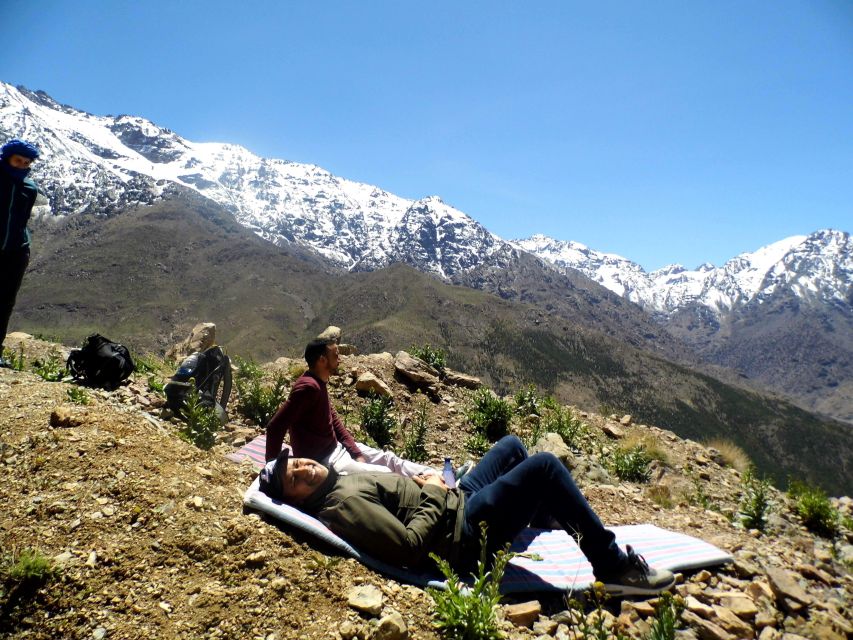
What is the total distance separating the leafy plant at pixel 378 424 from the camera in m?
10.4

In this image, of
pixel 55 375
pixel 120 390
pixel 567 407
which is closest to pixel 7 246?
pixel 55 375

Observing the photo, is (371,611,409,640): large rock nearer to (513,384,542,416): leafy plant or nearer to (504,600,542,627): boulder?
(504,600,542,627): boulder

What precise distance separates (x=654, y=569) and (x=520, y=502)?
1.60m

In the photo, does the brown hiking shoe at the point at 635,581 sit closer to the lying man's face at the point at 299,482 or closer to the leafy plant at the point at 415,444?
the lying man's face at the point at 299,482

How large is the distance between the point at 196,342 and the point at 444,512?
12.9m

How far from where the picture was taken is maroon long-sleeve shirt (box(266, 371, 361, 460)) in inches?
241

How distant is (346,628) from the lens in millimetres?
3773

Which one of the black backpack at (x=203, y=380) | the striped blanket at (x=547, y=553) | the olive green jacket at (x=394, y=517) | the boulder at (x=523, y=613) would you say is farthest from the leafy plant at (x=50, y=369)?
the boulder at (x=523, y=613)

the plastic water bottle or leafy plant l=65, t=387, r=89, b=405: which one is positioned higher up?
the plastic water bottle

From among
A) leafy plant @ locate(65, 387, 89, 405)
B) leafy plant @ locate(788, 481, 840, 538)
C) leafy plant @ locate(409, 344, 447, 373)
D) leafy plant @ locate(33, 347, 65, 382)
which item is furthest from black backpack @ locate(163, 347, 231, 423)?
leafy plant @ locate(788, 481, 840, 538)

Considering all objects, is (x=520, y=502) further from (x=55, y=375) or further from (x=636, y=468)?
(x=55, y=375)

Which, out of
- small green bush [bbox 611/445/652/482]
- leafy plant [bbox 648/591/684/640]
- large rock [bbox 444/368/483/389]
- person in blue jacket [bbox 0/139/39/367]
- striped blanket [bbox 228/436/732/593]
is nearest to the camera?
leafy plant [bbox 648/591/684/640]

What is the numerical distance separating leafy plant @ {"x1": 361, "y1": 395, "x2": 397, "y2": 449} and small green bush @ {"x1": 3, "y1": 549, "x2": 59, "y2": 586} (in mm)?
6726

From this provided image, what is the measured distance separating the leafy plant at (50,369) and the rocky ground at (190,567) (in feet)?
4.23
